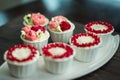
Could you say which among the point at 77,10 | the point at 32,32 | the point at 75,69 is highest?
the point at 32,32

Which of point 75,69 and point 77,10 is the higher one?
point 75,69

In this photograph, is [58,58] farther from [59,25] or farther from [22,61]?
[59,25]

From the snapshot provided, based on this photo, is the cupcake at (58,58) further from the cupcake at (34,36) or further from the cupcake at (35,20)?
the cupcake at (35,20)

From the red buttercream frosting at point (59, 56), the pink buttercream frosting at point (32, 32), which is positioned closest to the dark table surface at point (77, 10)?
the pink buttercream frosting at point (32, 32)

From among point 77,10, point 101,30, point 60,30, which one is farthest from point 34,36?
point 77,10

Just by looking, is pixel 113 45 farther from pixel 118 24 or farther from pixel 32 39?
pixel 118 24

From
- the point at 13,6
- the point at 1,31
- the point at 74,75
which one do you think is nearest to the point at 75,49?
the point at 74,75
